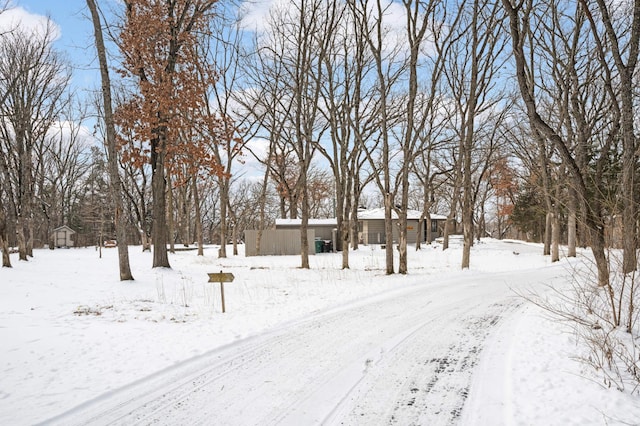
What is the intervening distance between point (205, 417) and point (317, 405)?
0.98 meters

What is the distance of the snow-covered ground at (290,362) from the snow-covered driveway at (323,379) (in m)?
0.02

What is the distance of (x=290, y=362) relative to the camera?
16.8ft

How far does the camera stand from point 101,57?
1137 cm

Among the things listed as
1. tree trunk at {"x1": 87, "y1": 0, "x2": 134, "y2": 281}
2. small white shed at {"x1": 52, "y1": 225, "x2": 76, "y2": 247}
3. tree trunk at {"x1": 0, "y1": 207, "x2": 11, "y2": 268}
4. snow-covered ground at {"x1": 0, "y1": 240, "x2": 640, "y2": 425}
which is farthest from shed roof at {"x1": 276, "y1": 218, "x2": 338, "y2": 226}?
snow-covered ground at {"x1": 0, "y1": 240, "x2": 640, "y2": 425}

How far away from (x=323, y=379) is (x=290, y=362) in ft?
2.35

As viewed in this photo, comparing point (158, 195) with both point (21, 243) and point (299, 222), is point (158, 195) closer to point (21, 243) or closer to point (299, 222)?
point (21, 243)

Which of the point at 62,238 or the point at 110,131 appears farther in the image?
the point at 62,238

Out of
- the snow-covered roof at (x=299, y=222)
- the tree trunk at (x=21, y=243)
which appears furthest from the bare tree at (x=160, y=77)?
the snow-covered roof at (x=299, y=222)

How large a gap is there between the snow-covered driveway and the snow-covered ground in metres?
0.02

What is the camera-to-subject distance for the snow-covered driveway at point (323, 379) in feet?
12.2

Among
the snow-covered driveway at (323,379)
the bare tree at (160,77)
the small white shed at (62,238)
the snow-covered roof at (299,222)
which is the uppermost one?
the bare tree at (160,77)

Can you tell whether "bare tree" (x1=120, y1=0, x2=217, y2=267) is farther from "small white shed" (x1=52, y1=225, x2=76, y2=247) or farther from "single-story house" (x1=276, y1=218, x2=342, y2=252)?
"small white shed" (x1=52, y1=225, x2=76, y2=247)

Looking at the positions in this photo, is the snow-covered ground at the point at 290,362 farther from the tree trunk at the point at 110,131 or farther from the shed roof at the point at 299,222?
the shed roof at the point at 299,222

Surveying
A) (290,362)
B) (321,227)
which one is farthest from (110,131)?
(321,227)
